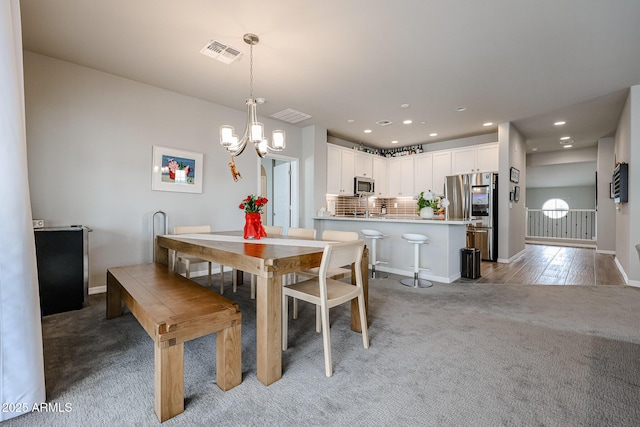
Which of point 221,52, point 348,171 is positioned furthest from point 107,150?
point 348,171

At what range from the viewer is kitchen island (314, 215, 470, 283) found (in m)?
4.00

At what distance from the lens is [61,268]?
9.02ft

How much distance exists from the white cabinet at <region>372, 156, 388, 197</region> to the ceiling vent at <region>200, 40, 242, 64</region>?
4.54m

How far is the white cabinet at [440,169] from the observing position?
20.8 ft

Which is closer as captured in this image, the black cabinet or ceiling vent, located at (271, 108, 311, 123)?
the black cabinet

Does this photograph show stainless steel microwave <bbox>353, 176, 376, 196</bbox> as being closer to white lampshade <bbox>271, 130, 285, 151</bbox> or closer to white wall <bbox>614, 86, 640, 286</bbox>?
white lampshade <bbox>271, 130, 285, 151</bbox>

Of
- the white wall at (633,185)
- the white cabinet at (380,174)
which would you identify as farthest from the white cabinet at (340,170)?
the white wall at (633,185)

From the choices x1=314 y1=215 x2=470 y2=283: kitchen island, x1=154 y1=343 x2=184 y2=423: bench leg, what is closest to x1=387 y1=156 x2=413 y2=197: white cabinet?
x1=314 y1=215 x2=470 y2=283: kitchen island

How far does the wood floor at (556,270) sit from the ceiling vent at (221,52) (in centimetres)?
397

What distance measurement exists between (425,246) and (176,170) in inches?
146

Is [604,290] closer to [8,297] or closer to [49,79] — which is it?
[8,297]

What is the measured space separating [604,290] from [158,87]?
628cm

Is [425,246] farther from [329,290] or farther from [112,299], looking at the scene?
[112,299]

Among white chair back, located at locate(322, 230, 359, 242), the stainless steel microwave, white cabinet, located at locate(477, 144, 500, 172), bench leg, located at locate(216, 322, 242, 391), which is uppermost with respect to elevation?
white cabinet, located at locate(477, 144, 500, 172)
